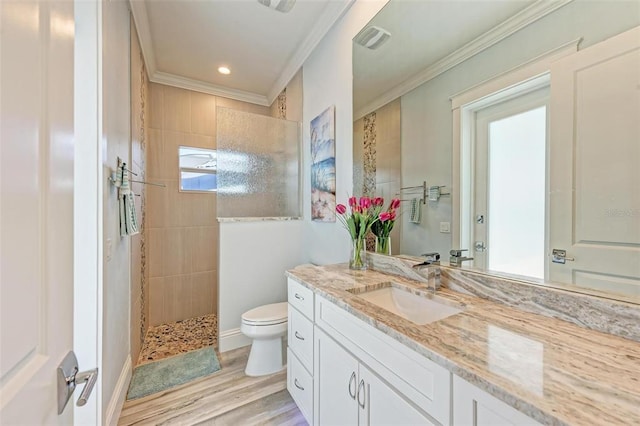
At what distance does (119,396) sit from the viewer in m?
1.66

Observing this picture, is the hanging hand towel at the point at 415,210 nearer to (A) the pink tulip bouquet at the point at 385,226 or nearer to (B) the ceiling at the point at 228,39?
(A) the pink tulip bouquet at the point at 385,226

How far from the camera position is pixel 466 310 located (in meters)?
1.05

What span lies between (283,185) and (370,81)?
4.41 feet

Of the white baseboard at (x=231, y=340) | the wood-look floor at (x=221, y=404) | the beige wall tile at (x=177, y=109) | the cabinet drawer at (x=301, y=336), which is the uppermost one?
the beige wall tile at (x=177, y=109)

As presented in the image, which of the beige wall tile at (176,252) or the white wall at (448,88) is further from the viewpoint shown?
the beige wall tile at (176,252)

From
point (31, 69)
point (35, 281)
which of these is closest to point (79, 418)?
point (35, 281)

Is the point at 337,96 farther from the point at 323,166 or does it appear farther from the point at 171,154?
the point at 171,154

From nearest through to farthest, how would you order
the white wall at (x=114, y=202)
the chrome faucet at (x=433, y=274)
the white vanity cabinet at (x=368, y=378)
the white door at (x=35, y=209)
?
the white door at (x=35, y=209), the white vanity cabinet at (x=368, y=378), the chrome faucet at (x=433, y=274), the white wall at (x=114, y=202)

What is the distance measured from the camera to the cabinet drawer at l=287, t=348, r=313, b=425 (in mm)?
1474

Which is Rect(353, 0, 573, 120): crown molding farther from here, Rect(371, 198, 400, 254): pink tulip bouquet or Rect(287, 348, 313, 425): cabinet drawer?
Rect(287, 348, 313, 425): cabinet drawer

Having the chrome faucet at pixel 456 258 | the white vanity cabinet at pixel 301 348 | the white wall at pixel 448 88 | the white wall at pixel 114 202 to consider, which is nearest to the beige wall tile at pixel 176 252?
the white wall at pixel 114 202

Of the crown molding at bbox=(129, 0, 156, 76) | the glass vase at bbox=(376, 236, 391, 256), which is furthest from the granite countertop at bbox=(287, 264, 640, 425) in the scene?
the crown molding at bbox=(129, 0, 156, 76)

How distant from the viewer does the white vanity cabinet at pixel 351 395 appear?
34.7 inches

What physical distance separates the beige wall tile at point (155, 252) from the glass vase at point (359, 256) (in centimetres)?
238
